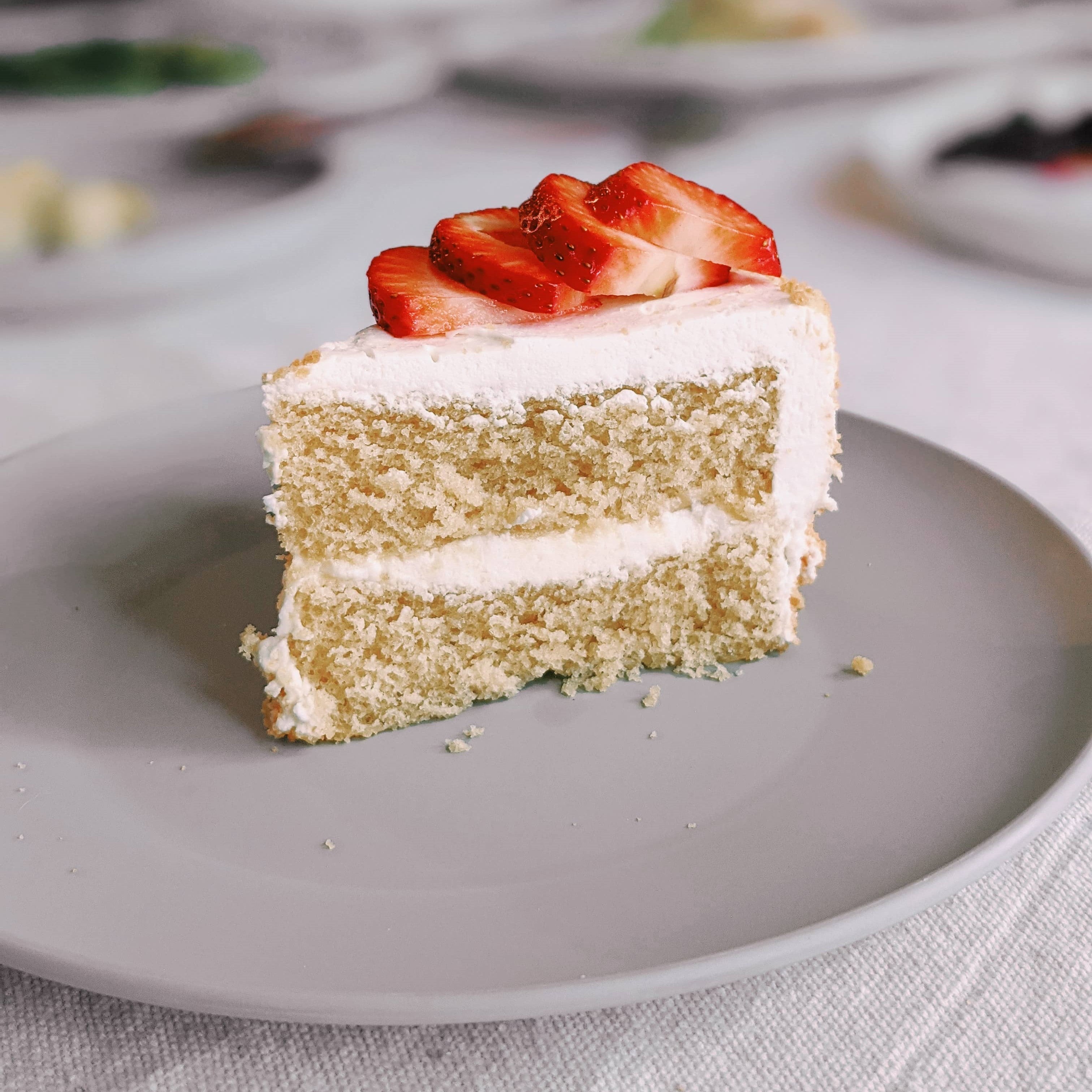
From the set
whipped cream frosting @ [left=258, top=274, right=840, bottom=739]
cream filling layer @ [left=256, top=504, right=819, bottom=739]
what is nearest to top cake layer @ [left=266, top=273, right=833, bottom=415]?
whipped cream frosting @ [left=258, top=274, right=840, bottom=739]

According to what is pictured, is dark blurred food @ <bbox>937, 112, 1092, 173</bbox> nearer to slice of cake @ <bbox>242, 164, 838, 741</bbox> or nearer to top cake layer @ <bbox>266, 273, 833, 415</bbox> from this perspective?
slice of cake @ <bbox>242, 164, 838, 741</bbox>

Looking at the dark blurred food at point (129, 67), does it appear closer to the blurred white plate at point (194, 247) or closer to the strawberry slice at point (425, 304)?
the blurred white plate at point (194, 247)

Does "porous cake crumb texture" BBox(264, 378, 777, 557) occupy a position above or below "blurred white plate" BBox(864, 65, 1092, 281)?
above

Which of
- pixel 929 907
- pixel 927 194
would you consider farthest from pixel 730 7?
pixel 929 907

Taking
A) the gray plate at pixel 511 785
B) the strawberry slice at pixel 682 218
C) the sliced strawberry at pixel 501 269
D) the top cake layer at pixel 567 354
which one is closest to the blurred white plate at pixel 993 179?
the gray plate at pixel 511 785

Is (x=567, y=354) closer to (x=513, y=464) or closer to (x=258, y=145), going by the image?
(x=513, y=464)

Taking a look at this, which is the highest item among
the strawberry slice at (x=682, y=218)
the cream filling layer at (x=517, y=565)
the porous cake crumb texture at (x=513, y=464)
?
the strawberry slice at (x=682, y=218)

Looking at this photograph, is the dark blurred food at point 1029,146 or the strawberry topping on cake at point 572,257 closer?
the strawberry topping on cake at point 572,257
